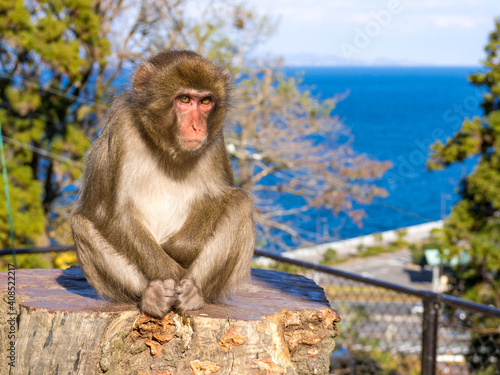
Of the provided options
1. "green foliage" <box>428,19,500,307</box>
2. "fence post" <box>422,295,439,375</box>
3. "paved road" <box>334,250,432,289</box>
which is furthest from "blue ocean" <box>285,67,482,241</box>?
"fence post" <box>422,295,439,375</box>

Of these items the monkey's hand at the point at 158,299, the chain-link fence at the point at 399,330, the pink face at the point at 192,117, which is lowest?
the chain-link fence at the point at 399,330

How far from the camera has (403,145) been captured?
67.0m

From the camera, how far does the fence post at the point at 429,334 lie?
403 cm

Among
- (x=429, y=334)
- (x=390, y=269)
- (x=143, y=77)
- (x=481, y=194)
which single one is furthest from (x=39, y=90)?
(x=390, y=269)

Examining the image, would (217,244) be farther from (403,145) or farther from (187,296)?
(403,145)

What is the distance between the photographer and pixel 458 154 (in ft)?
40.0

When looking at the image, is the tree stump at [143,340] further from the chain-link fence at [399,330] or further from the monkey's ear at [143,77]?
the chain-link fence at [399,330]

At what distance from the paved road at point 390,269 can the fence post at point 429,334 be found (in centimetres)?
2588

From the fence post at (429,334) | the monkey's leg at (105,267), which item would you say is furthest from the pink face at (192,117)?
the fence post at (429,334)

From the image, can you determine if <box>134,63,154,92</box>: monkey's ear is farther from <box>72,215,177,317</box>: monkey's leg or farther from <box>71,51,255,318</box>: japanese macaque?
<box>72,215,177,317</box>: monkey's leg

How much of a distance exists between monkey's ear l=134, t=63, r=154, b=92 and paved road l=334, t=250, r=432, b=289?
90.0ft

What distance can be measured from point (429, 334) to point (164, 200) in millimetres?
2181

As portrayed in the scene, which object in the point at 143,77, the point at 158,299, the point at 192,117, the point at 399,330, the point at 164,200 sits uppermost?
the point at 143,77

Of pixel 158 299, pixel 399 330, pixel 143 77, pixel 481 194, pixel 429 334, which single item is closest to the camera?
pixel 158 299
